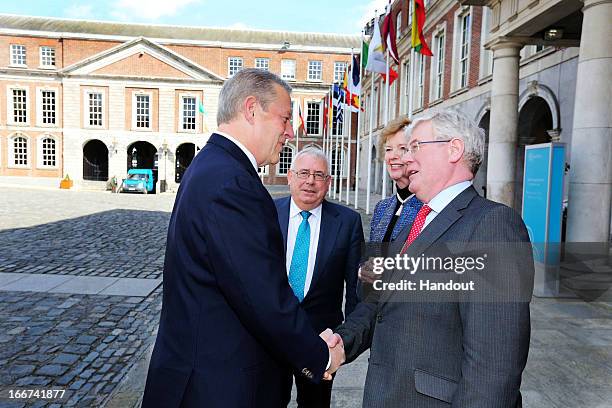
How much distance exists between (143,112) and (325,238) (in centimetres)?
4354

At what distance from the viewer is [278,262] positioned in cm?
173

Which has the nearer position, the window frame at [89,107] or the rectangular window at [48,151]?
the window frame at [89,107]

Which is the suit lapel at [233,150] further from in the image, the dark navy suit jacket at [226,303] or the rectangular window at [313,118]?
the rectangular window at [313,118]

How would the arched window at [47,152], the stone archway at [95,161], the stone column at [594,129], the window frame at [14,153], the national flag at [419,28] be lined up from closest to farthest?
the stone column at [594,129] → the national flag at [419,28] → the window frame at [14,153] → the arched window at [47,152] → the stone archway at [95,161]

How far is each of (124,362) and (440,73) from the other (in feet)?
Result: 66.5

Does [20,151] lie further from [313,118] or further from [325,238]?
[325,238]

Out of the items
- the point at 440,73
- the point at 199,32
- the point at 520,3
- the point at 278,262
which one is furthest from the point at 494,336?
the point at 199,32

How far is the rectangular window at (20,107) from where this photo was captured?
41906 mm

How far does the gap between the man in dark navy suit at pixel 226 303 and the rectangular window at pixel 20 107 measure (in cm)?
4831

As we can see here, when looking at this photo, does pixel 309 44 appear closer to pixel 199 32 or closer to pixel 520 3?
pixel 199 32

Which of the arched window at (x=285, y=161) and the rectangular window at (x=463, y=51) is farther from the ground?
the rectangular window at (x=463, y=51)

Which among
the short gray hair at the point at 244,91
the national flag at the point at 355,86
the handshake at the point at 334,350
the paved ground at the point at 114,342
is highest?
the national flag at the point at 355,86

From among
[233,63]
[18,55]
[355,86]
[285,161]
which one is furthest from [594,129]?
[18,55]

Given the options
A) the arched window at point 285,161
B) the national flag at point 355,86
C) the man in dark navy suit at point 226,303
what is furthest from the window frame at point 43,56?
the man in dark navy suit at point 226,303
